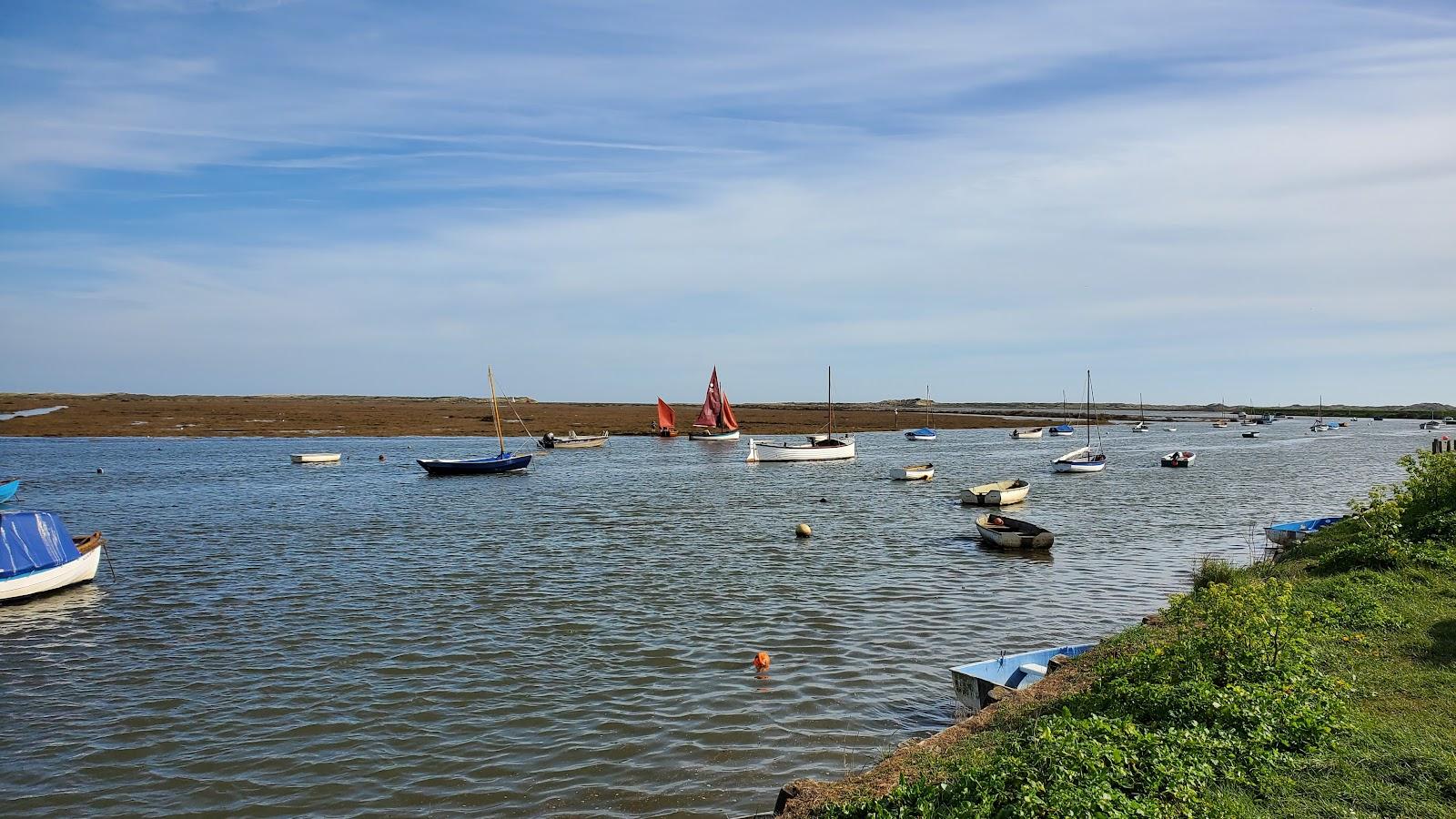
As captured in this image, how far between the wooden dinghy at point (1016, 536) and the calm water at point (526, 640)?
A: 833 mm

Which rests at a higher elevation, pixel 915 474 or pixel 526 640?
pixel 915 474

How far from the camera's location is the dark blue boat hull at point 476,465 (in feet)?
194

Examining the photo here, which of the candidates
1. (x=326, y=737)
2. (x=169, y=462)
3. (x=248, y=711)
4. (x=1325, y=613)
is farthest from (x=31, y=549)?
(x=169, y=462)

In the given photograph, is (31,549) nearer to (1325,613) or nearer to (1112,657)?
(1112,657)

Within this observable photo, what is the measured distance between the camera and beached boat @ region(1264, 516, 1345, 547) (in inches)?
945

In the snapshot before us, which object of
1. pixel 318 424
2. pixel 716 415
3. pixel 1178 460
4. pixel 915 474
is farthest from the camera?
pixel 318 424

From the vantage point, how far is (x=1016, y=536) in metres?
27.9

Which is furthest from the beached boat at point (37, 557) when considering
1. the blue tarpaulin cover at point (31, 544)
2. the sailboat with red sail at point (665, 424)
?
the sailboat with red sail at point (665, 424)

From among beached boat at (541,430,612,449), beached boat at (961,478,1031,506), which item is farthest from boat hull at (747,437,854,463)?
beached boat at (961,478,1031,506)

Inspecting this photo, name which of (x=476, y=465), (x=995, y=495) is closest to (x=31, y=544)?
(x=995, y=495)

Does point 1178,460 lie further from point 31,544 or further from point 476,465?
point 31,544

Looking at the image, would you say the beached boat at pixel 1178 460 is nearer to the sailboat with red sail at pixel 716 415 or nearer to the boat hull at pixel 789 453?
the boat hull at pixel 789 453

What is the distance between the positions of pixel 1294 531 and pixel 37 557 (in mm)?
32094

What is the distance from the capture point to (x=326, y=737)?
13.0 meters
